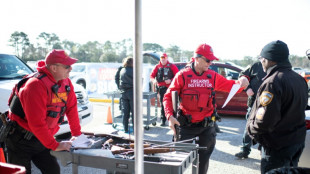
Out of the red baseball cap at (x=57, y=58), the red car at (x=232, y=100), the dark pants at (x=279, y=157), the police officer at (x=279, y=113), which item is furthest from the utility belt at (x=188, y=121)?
the red car at (x=232, y=100)

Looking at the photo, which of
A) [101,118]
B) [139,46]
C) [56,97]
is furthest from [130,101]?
[139,46]

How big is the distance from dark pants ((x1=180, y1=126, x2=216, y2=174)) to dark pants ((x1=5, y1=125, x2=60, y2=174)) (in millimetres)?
1577

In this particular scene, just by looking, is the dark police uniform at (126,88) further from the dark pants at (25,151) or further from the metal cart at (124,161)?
the metal cart at (124,161)

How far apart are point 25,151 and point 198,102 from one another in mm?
1976

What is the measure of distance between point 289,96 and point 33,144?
2509 millimetres

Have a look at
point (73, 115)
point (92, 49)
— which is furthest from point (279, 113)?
point (92, 49)

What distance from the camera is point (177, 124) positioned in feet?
10.6

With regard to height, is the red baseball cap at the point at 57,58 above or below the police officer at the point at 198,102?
above

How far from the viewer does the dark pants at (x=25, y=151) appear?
102 inches

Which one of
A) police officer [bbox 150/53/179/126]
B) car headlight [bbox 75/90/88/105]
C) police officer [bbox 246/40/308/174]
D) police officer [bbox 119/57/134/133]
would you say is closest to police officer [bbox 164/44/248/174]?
police officer [bbox 246/40/308/174]

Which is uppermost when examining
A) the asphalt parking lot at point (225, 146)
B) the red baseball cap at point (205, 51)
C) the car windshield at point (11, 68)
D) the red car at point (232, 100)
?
the red baseball cap at point (205, 51)

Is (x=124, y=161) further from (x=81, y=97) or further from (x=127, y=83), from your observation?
(x=127, y=83)

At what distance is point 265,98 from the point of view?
2.41 meters

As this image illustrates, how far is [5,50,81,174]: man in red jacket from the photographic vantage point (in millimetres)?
2350
